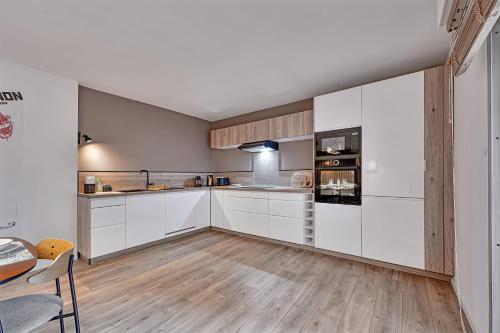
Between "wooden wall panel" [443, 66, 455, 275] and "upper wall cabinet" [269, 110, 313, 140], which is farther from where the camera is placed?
"upper wall cabinet" [269, 110, 313, 140]

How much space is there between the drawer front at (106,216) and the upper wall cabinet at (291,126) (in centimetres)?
268

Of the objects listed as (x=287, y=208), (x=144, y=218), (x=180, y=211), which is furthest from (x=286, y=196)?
(x=144, y=218)

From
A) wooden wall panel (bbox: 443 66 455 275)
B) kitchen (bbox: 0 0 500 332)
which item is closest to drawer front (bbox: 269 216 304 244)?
kitchen (bbox: 0 0 500 332)

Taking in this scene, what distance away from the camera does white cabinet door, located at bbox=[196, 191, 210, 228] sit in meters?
4.22

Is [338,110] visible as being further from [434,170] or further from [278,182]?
[278,182]

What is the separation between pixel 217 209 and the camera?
4.40 m

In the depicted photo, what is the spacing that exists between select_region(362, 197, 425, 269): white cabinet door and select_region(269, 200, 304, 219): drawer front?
35.7 inches

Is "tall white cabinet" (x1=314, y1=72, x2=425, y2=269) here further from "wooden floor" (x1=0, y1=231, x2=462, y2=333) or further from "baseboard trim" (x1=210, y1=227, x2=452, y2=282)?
"wooden floor" (x1=0, y1=231, x2=462, y2=333)

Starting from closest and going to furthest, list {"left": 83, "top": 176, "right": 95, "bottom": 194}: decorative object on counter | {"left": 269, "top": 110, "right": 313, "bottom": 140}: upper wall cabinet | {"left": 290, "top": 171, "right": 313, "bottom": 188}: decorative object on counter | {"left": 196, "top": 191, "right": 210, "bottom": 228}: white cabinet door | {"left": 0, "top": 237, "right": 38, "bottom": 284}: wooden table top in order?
{"left": 0, "top": 237, "right": 38, "bottom": 284}: wooden table top
{"left": 83, "top": 176, "right": 95, "bottom": 194}: decorative object on counter
{"left": 269, "top": 110, "right": 313, "bottom": 140}: upper wall cabinet
{"left": 290, "top": 171, "right": 313, "bottom": 188}: decorative object on counter
{"left": 196, "top": 191, "right": 210, "bottom": 228}: white cabinet door

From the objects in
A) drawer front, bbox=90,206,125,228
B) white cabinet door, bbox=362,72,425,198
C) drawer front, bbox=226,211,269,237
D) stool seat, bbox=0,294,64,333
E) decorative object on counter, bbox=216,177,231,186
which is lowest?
drawer front, bbox=226,211,269,237

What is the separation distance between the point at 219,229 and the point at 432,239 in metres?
3.40

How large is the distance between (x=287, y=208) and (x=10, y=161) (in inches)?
141

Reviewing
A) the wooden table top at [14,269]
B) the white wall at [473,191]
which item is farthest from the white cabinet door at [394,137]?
the wooden table top at [14,269]

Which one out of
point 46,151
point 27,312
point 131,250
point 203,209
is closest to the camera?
point 27,312
